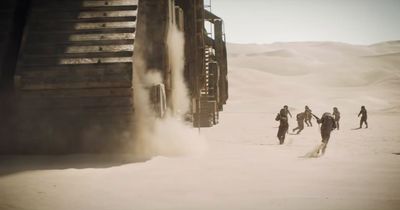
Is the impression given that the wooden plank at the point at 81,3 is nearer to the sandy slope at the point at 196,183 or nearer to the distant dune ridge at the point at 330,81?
the sandy slope at the point at 196,183

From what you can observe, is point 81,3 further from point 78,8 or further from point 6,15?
point 6,15

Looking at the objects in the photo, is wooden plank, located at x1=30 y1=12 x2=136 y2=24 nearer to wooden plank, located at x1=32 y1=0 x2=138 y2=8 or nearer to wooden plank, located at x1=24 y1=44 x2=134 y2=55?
wooden plank, located at x1=32 y1=0 x2=138 y2=8

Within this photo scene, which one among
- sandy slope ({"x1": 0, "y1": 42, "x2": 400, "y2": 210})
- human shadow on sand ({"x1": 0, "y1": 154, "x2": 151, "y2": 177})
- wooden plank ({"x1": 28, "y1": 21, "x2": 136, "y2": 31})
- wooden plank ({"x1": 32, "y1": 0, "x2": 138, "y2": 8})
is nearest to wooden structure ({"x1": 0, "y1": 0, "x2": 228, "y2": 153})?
wooden plank ({"x1": 28, "y1": 21, "x2": 136, "y2": 31})

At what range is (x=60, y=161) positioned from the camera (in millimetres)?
7848

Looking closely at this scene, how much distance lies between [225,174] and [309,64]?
355 feet

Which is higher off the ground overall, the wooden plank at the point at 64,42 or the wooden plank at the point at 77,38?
the wooden plank at the point at 77,38

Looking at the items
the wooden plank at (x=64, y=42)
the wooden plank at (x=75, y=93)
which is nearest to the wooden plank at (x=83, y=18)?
the wooden plank at (x=64, y=42)

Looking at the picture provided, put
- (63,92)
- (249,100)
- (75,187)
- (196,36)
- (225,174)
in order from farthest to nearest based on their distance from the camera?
(249,100)
(196,36)
(63,92)
(225,174)
(75,187)

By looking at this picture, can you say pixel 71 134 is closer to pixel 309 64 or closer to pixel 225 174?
pixel 225 174

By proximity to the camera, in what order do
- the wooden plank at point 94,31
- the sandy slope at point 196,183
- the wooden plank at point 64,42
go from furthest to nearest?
1. the wooden plank at point 94,31
2. the wooden plank at point 64,42
3. the sandy slope at point 196,183

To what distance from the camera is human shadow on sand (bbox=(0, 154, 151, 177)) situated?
7.17m

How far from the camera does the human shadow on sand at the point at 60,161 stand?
717 cm

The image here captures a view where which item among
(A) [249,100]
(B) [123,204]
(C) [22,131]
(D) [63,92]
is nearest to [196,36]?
(D) [63,92]

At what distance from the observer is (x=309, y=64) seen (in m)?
109
